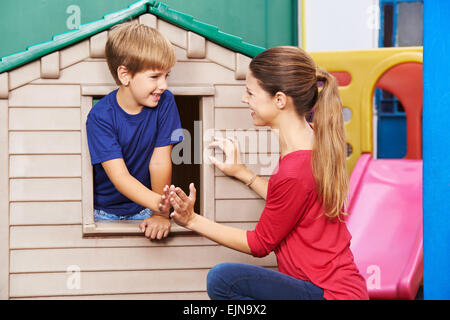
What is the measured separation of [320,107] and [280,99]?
3.8 inches

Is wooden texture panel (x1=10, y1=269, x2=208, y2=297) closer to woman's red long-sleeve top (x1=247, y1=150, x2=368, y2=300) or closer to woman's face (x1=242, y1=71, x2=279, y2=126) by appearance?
woman's red long-sleeve top (x1=247, y1=150, x2=368, y2=300)

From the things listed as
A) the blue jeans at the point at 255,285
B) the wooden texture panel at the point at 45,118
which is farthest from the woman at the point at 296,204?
the wooden texture panel at the point at 45,118

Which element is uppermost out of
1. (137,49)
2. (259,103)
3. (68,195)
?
(137,49)

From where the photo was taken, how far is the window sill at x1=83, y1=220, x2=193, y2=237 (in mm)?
1333

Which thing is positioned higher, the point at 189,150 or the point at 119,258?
the point at 189,150

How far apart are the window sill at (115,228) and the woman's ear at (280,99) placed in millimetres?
395

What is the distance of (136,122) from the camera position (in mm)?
1299

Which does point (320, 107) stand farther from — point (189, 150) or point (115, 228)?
point (115, 228)

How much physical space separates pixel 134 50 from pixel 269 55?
1.03 feet

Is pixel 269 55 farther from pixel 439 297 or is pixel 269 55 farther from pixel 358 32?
pixel 358 32

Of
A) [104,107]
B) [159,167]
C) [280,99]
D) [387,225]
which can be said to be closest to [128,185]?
[159,167]

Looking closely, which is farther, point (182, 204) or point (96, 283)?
point (96, 283)

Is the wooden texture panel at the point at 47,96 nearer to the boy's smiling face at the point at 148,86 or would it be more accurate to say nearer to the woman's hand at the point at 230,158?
the boy's smiling face at the point at 148,86

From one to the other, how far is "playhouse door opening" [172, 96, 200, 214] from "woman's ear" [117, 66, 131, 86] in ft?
0.68
